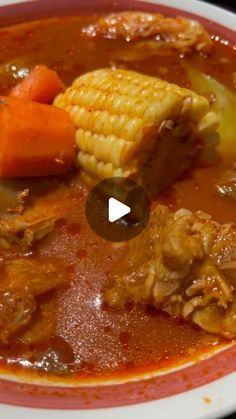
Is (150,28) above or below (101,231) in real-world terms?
above

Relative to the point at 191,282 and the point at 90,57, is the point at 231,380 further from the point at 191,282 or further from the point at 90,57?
the point at 90,57

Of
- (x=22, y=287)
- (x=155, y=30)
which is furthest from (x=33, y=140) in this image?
(x=155, y=30)

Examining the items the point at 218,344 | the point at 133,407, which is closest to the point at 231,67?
the point at 218,344

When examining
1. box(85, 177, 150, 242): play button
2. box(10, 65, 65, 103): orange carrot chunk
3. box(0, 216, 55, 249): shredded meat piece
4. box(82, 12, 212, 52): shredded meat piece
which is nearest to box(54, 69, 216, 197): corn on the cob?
Result: box(85, 177, 150, 242): play button

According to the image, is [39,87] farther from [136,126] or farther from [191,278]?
[191,278]

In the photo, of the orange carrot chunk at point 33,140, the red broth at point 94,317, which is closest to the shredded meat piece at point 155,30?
the red broth at point 94,317

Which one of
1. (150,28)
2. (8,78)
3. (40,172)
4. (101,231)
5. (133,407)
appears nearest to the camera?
(133,407)

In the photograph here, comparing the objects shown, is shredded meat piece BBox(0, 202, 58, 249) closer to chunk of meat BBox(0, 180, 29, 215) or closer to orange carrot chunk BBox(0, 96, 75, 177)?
chunk of meat BBox(0, 180, 29, 215)
